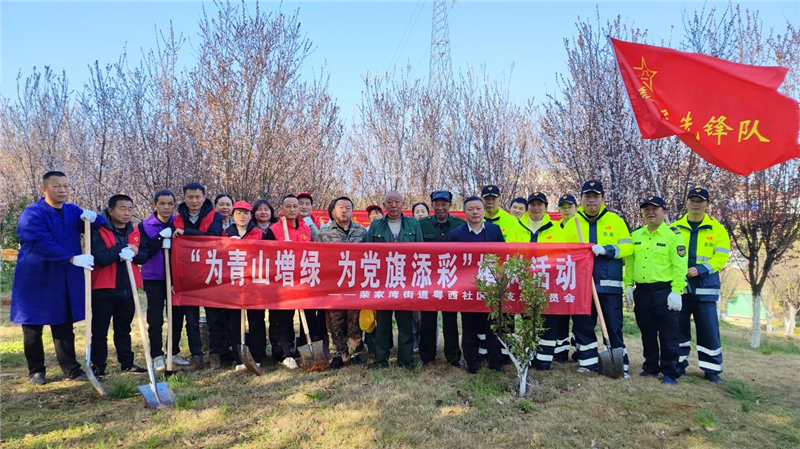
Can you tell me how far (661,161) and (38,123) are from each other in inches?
747

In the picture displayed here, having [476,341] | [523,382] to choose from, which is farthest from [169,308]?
[523,382]

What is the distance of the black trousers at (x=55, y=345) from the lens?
4.46 metres

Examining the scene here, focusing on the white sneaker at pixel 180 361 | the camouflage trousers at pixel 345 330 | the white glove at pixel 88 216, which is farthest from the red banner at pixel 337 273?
the white glove at pixel 88 216

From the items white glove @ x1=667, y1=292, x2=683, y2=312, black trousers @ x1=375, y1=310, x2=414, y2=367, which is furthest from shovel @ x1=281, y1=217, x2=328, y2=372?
white glove @ x1=667, y1=292, x2=683, y2=312

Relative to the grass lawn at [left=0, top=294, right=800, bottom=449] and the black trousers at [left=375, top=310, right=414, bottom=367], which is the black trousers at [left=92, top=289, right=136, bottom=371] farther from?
the black trousers at [left=375, top=310, right=414, bottom=367]

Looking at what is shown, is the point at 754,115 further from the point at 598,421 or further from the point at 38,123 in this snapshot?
the point at 38,123

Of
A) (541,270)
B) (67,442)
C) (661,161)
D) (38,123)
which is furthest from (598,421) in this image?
(38,123)

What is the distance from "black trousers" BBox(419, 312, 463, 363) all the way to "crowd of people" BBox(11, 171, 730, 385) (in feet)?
0.04

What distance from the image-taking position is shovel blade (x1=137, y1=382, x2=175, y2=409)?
3893 millimetres

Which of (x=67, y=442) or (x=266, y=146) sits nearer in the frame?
(x=67, y=442)

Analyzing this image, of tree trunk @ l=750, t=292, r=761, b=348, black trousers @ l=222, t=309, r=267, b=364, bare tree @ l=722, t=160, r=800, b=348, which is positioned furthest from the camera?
tree trunk @ l=750, t=292, r=761, b=348

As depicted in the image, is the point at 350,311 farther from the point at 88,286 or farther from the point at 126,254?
the point at 88,286

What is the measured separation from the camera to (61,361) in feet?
15.0

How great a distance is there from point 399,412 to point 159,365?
9.09 ft
